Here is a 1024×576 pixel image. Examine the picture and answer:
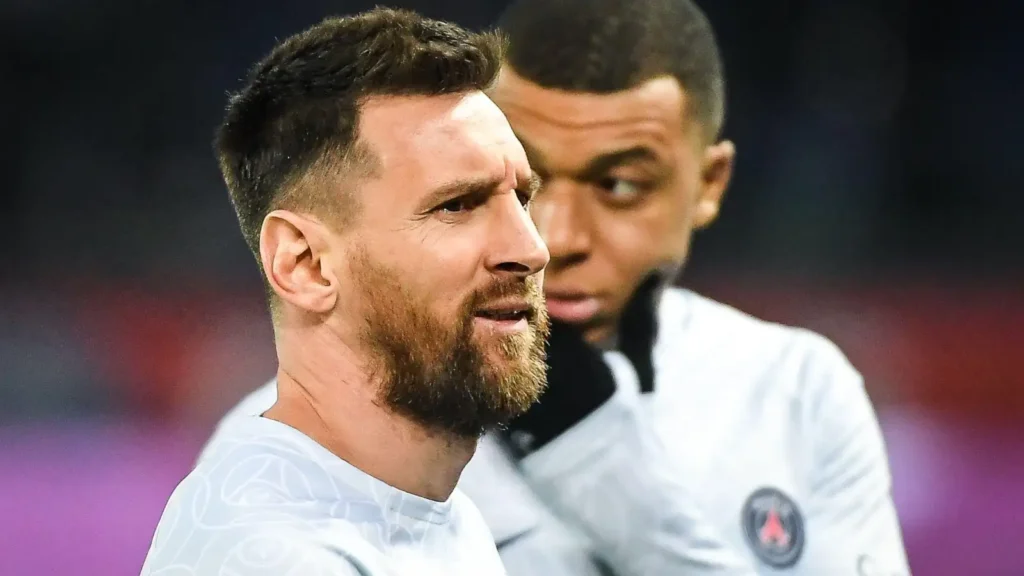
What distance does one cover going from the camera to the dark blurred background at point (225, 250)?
1.50 meters

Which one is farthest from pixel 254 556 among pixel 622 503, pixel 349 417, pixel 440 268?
pixel 622 503

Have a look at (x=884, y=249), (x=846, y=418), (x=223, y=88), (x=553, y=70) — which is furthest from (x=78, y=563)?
(x=884, y=249)

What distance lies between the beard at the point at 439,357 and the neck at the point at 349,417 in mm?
13

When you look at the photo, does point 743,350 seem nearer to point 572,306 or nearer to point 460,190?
point 572,306

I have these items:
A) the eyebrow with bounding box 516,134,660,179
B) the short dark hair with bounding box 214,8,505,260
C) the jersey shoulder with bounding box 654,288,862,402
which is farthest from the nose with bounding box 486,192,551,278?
the jersey shoulder with bounding box 654,288,862,402

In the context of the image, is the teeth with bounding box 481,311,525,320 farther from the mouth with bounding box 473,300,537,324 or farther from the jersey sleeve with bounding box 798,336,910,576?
the jersey sleeve with bounding box 798,336,910,576

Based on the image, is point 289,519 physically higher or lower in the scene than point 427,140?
lower

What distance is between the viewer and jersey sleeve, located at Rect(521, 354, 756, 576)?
135 centimetres

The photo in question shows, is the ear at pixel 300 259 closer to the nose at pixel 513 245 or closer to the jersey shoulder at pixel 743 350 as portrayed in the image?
the nose at pixel 513 245

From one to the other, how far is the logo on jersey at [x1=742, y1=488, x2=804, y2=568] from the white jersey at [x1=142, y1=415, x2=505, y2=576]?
1.86 feet

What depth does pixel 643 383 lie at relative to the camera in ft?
4.69

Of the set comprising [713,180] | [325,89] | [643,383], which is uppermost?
[325,89]

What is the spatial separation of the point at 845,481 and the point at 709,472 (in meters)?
0.21

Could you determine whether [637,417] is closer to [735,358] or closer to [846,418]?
[735,358]
